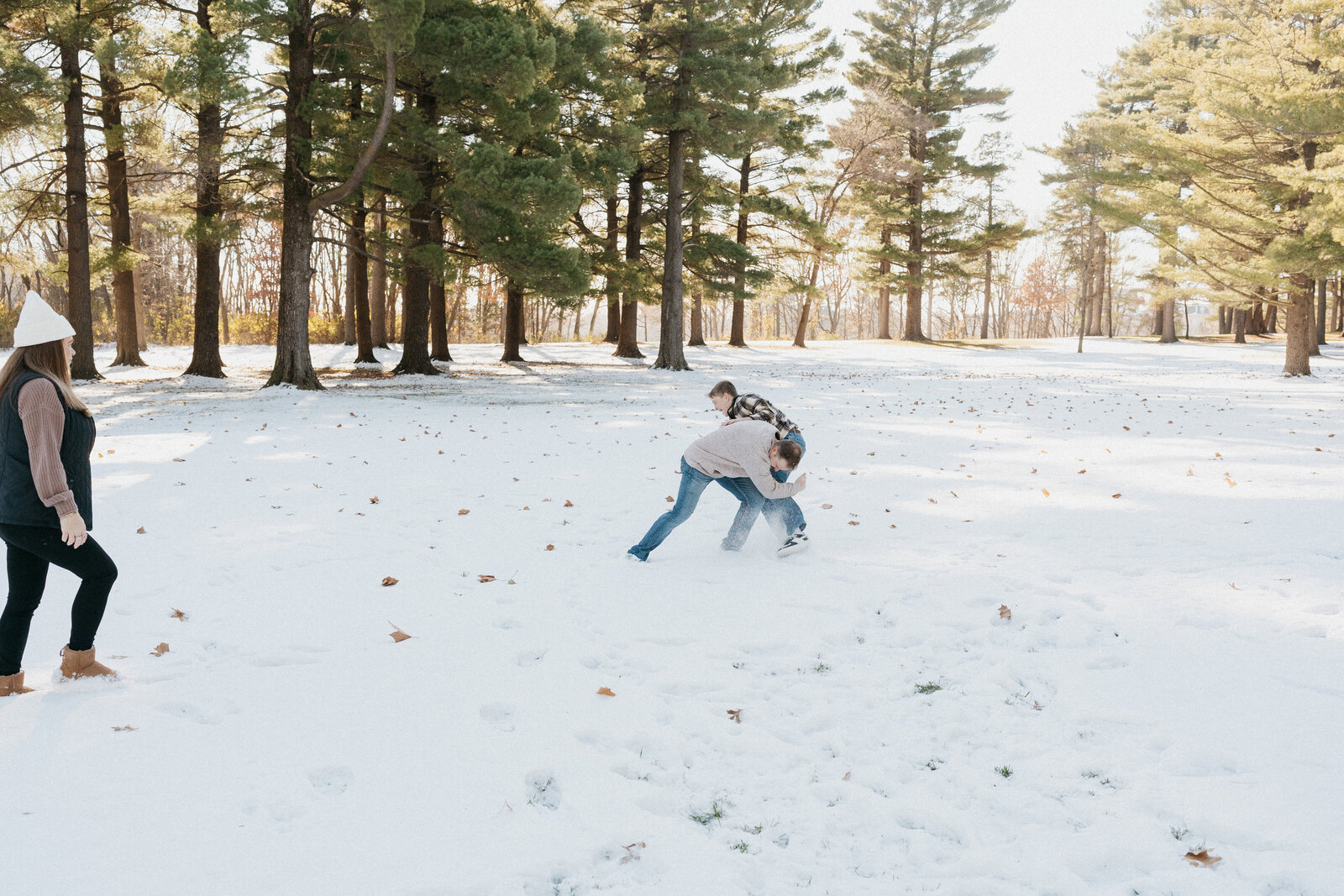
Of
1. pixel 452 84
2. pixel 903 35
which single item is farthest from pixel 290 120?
pixel 903 35

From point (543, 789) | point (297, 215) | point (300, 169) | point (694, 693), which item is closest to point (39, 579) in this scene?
point (543, 789)

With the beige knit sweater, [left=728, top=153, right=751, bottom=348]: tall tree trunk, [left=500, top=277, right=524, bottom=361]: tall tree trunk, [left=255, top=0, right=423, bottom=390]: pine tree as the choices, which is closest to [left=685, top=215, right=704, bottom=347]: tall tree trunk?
[left=728, top=153, right=751, bottom=348]: tall tree trunk

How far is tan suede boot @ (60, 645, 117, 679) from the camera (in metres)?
3.65

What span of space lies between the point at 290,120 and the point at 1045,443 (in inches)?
613

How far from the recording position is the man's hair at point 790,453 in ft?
16.7

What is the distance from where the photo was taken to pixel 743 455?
530 centimetres

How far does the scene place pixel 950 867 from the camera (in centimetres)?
262

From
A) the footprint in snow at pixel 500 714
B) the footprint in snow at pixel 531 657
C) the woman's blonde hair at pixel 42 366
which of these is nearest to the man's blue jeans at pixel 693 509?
the footprint in snow at pixel 531 657

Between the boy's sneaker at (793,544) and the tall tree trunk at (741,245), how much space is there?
21.1 metres

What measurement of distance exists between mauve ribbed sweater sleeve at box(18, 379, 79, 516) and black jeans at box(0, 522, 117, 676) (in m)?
0.22

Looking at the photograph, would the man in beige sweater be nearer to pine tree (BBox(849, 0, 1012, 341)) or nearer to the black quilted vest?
the black quilted vest

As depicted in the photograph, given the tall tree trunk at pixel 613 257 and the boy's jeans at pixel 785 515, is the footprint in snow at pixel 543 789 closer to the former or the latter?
the boy's jeans at pixel 785 515

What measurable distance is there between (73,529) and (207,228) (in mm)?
16766

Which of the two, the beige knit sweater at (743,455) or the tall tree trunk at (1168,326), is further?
the tall tree trunk at (1168,326)
